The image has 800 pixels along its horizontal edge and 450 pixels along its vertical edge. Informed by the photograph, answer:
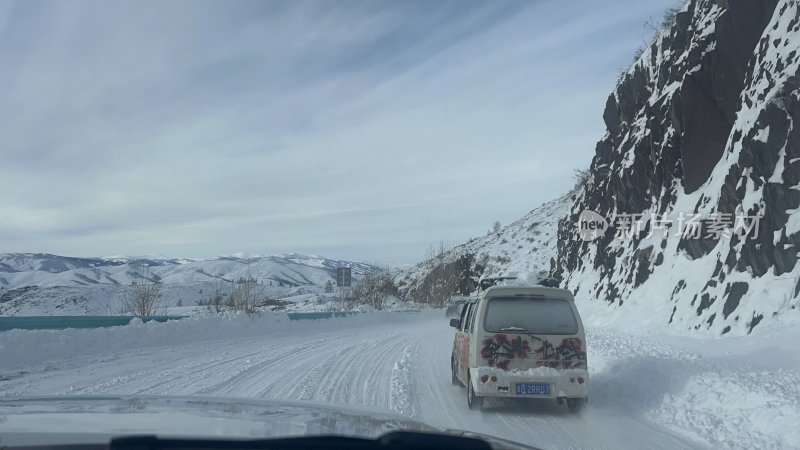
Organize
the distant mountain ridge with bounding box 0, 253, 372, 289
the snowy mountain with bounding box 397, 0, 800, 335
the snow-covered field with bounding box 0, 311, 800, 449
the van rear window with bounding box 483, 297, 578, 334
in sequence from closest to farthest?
the snow-covered field with bounding box 0, 311, 800, 449 → the van rear window with bounding box 483, 297, 578, 334 → the snowy mountain with bounding box 397, 0, 800, 335 → the distant mountain ridge with bounding box 0, 253, 372, 289

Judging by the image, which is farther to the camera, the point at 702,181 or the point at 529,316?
the point at 702,181

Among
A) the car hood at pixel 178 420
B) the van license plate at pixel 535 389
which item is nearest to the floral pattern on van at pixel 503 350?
the van license plate at pixel 535 389

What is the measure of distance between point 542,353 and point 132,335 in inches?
636

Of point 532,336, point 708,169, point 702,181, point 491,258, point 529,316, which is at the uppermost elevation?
point 491,258

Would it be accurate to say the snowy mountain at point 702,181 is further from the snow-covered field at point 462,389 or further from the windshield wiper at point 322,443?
the windshield wiper at point 322,443

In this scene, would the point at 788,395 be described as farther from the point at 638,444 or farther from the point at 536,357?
the point at 536,357

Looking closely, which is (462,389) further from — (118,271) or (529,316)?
(118,271)

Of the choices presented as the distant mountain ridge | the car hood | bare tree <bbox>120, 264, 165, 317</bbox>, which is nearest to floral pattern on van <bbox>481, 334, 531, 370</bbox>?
the car hood

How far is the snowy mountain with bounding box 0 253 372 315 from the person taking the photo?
198 feet

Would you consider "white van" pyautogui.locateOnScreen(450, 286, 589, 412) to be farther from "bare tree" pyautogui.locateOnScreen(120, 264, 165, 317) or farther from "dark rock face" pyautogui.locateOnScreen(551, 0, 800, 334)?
"bare tree" pyautogui.locateOnScreen(120, 264, 165, 317)

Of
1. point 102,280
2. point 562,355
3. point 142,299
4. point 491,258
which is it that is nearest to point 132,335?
point 562,355

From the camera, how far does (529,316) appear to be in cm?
1045

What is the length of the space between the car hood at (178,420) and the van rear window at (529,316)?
5.91 metres

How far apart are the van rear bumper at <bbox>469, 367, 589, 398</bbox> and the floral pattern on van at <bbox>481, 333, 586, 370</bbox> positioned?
9 centimetres
